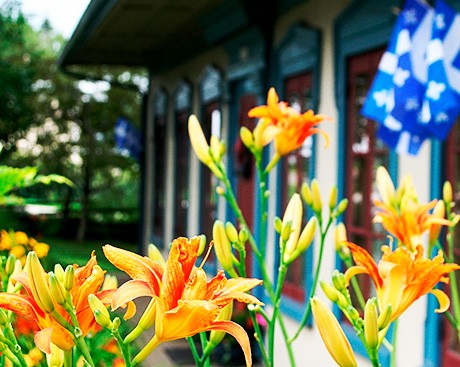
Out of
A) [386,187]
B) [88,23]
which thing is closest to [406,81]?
[386,187]

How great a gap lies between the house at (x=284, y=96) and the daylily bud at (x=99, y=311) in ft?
11.1

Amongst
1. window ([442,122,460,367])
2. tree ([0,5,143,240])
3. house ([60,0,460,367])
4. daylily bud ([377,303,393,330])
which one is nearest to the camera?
daylily bud ([377,303,393,330])

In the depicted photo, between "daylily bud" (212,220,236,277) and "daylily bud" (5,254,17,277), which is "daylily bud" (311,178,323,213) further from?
"daylily bud" (5,254,17,277)

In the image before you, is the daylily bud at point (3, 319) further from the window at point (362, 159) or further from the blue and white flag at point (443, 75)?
the window at point (362, 159)

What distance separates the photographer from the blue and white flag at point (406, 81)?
3475 mm

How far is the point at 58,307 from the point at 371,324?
12.7 inches

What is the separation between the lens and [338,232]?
1.59m

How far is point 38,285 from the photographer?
0.89 meters

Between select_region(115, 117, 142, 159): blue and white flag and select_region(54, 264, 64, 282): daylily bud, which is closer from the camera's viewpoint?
select_region(54, 264, 64, 282): daylily bud

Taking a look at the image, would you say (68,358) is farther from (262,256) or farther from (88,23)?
(88,23)

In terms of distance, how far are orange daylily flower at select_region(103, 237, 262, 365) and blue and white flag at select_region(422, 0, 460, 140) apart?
2.48 metres

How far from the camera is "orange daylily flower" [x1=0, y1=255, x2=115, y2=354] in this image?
0.89 m

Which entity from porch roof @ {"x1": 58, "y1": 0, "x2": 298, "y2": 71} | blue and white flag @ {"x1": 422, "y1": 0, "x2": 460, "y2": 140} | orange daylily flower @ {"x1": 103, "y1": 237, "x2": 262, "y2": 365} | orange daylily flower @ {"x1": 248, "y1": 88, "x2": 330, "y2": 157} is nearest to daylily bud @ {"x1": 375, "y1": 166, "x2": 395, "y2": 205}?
orange daylily flower @ {"x1": 248, "y1": 88, "x2": 330, "y2": 157}

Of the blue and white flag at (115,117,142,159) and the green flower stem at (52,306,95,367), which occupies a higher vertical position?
the blue and white flag at (115,117,142,159)
